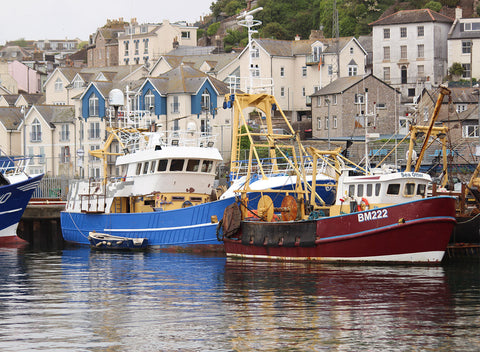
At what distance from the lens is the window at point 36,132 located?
79938 mm

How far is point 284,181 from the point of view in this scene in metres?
35.5

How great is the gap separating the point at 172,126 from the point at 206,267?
4297cm

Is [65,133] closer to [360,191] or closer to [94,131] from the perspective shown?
[94,131]

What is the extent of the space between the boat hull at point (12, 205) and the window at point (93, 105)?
32.2m

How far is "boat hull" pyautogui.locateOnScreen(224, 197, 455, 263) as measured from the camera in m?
28.9

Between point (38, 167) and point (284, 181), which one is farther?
point (38, 167)

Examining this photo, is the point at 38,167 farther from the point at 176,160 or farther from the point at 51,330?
the point at 51,330

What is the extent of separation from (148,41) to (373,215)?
82681mm

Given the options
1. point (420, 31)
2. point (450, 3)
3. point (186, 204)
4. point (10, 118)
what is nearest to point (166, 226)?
point (186, 204)

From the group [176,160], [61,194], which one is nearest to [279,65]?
[61,194]

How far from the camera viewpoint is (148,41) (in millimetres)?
108750

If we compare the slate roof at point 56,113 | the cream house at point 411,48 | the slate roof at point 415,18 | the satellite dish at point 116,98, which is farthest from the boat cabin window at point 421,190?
the slate roof at point 415,18

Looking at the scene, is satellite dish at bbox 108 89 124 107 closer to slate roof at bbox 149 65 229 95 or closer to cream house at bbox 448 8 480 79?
slate roof at bbox 149 65 229 95

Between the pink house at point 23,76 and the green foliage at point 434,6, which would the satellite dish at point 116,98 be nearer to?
the green foliage at point 434,6
